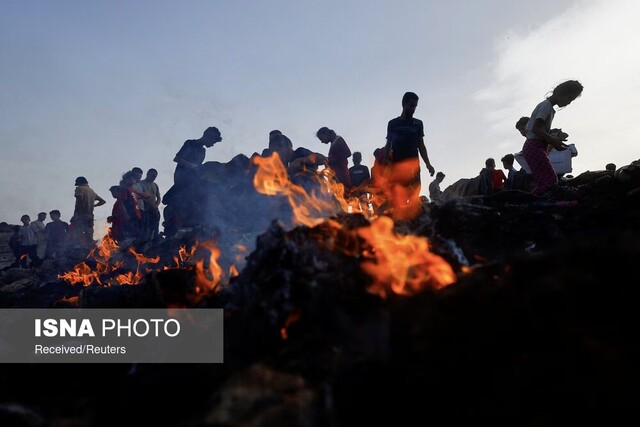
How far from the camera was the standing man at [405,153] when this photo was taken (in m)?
7.73

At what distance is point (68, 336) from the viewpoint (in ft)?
15.4

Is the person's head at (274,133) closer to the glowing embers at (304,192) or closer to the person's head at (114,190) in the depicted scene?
the glowing embers at (304,192)

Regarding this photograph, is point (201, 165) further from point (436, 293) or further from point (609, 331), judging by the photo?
point (609, 331)

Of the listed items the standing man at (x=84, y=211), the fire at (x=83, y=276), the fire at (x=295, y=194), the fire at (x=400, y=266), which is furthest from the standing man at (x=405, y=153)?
the standing man at (x=84, y=211)

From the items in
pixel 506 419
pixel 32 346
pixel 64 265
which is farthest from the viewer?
pixel 64 265

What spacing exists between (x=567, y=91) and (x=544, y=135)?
76 centimetres

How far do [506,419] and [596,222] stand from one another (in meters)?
3.89

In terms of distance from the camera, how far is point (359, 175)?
1054 centimetres

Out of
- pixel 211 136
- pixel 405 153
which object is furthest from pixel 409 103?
pixel 211 136

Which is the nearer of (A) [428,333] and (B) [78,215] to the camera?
(A) [428,333]

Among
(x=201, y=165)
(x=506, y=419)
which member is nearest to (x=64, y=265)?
(x=201, y=165)

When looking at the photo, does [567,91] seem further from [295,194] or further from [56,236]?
[56,236]

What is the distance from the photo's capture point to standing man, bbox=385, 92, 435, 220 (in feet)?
25.3

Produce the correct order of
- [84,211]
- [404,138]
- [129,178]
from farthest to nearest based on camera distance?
[84,211], [129,178], [404,138]
